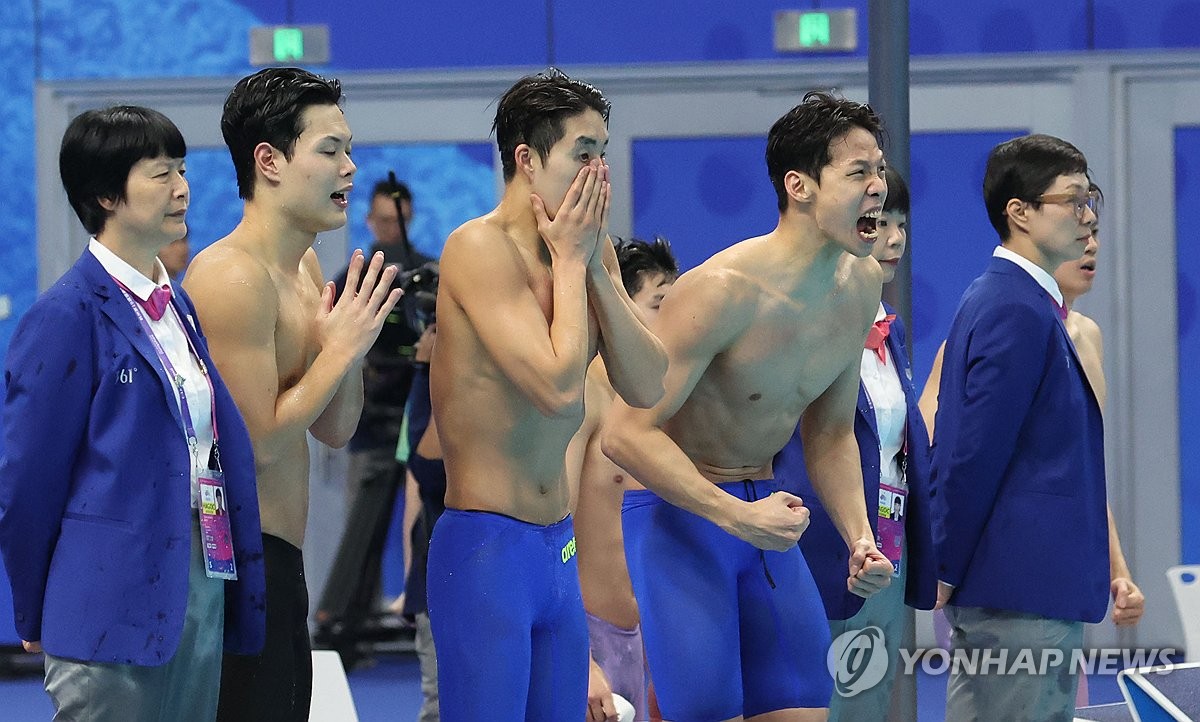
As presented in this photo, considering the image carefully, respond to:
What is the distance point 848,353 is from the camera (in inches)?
149

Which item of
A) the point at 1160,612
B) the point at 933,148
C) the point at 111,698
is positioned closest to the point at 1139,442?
the point at 1160,612

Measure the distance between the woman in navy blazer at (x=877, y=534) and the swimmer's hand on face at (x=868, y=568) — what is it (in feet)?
1.56

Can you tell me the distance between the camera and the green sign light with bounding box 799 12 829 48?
7992 mm

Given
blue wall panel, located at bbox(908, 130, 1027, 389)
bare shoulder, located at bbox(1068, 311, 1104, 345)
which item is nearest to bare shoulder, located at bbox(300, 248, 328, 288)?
bare shoulder, located at bbox(1068, 311, 1104, 345)

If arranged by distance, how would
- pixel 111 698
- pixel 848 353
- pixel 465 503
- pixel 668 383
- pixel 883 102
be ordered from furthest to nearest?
pixel 883 102 < pixel 848 353 < pixel 668 383 < pixel 465 503 < pixel 111 698

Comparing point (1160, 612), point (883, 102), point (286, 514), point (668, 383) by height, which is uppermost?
point (883, 102)

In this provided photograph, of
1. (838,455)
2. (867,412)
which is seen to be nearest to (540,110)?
(838,455)

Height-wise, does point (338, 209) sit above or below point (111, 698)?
above

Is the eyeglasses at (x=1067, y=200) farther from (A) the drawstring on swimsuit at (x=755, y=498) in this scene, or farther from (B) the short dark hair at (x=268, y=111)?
(B) the short dark hair at (x=268, y=111)

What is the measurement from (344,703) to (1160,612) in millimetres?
5122

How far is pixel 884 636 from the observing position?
4.12 m

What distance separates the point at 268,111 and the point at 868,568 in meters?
1.60

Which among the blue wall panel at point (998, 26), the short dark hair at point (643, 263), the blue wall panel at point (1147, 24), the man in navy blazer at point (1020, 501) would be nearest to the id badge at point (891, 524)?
the man in navy blazer at point (1020, 501)

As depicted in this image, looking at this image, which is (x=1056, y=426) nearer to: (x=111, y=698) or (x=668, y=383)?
(x=668, y=383)
